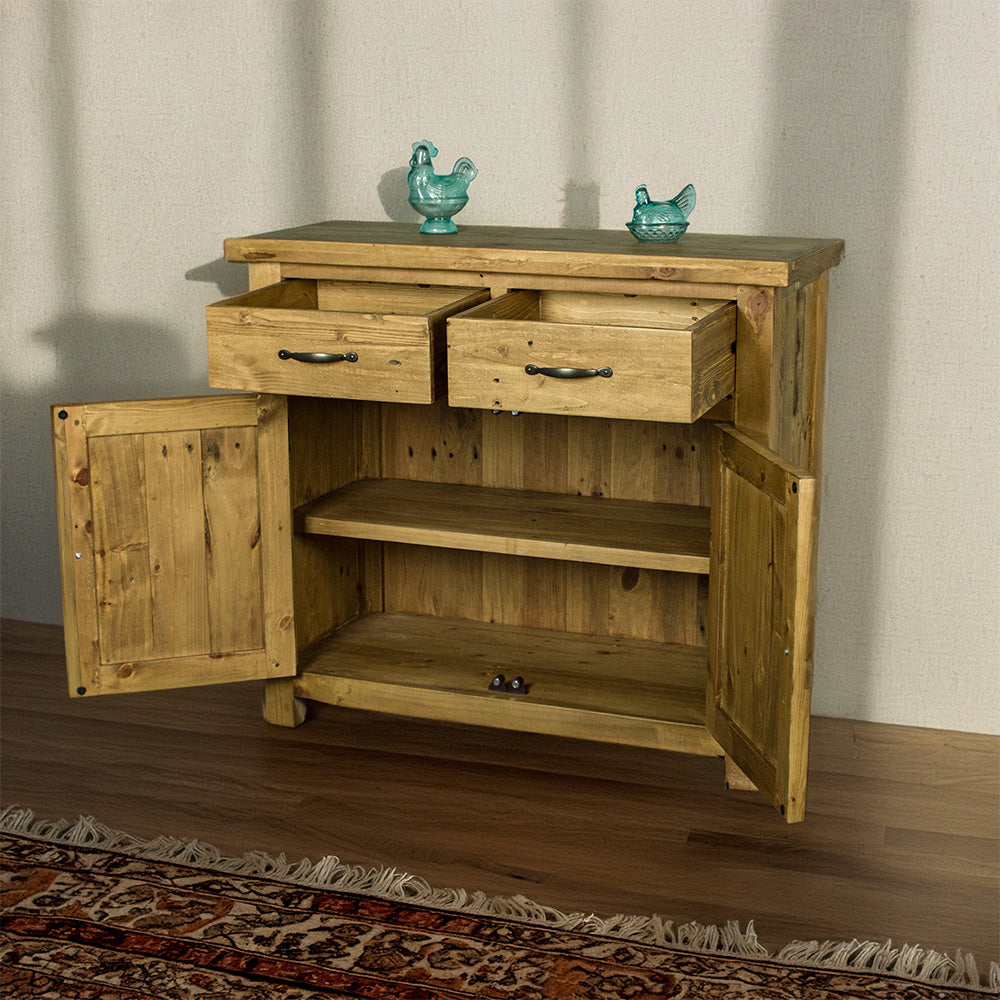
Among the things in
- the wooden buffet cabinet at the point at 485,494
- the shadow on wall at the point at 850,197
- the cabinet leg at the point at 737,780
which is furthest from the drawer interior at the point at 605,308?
the cabinet leg at the point at 737,780

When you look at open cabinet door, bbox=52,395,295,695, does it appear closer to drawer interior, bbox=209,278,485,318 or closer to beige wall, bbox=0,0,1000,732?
drawer interior, bbox=209,278,485,318

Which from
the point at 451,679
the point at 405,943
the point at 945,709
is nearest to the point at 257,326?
the point at 451,679

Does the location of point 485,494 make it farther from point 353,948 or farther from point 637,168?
point 353,948

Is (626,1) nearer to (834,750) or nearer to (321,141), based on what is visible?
(321,141)

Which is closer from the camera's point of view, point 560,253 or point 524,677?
point 560,253

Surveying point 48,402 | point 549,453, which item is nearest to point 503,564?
point 549,453

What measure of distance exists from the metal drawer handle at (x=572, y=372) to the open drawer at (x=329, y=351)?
0.60 feet

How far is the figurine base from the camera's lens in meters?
2.61

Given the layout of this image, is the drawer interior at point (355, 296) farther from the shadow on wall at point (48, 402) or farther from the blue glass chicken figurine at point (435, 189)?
the shadow on wall at point (48, 402)

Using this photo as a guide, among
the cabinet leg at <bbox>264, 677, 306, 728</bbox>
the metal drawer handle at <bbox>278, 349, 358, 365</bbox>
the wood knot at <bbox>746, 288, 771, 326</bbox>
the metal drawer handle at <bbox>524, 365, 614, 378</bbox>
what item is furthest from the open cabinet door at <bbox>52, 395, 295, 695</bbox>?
the wood knot at <bbox>746, 288, 771, 326</bbox>

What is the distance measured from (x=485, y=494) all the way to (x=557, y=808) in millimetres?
693

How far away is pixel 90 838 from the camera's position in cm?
224

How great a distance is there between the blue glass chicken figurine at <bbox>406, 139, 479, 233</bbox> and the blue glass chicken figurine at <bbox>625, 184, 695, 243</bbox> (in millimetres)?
369

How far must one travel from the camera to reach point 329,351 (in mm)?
2203
